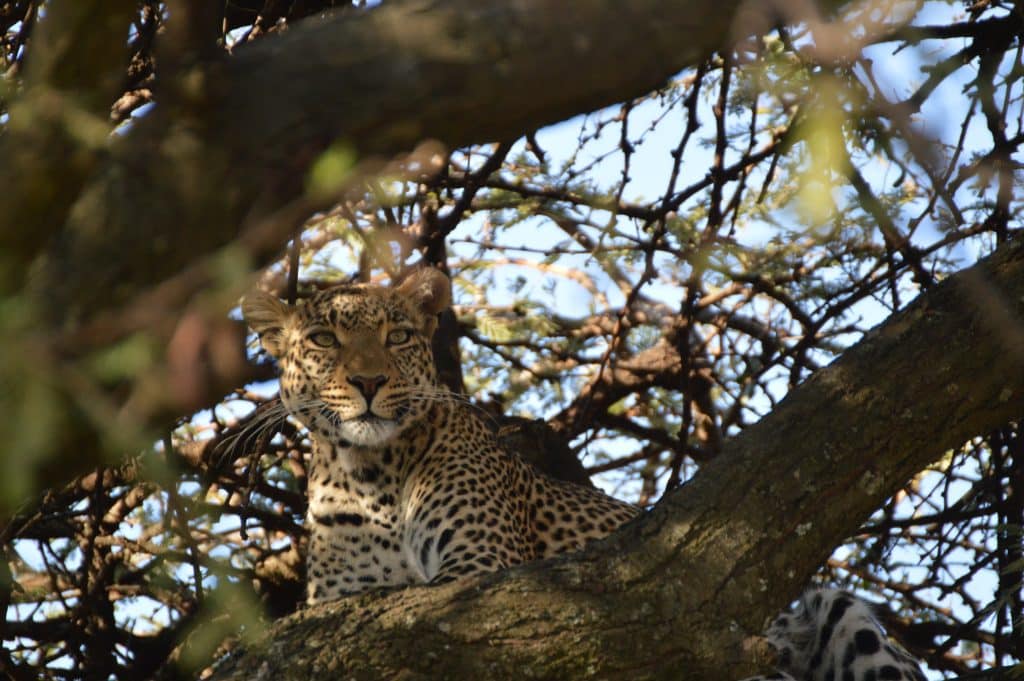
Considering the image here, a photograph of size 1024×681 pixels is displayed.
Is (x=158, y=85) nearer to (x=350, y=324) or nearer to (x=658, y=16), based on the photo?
(x=658, y=16)

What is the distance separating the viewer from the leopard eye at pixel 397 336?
6.98 meters

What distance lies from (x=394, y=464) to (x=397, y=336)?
2.18 feet

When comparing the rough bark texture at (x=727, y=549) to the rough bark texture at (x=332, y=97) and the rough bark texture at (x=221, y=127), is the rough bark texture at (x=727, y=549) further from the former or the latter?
the rough bark texture at (x=332, y=97)

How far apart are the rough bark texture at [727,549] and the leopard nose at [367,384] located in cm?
247

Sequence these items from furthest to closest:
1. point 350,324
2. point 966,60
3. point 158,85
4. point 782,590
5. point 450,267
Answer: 1. point 450,267
2. point 350,324
3. point 966,60
4. point 782,590
5. point 158,85

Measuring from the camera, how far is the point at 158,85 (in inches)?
86.6

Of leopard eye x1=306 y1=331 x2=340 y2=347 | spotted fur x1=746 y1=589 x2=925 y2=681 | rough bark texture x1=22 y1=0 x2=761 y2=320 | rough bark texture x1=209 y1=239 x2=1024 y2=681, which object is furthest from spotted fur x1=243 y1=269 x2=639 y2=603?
rough bark texture x1=22 y1=0 x2=761 y2=320

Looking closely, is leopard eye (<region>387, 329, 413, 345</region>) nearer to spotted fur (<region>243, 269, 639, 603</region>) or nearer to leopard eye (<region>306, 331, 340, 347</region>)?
spotted fur (<region>243, 269, 639, 603</region>)

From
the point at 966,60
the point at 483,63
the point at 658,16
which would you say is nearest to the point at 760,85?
the point at 658,16

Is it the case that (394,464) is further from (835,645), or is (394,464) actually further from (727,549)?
(727,549)

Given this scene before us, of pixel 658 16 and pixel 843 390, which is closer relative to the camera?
pixel 658 16

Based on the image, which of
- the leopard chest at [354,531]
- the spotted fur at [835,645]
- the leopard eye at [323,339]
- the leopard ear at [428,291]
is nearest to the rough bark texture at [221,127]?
the spotted fur at [835,645]

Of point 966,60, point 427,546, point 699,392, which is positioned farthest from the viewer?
point 699,392

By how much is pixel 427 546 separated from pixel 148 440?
450cm
